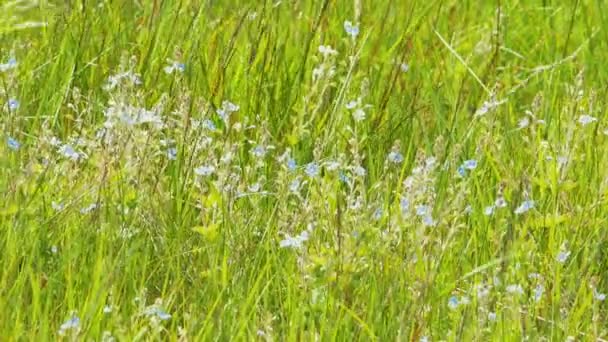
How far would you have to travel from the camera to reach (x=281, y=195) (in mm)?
2777

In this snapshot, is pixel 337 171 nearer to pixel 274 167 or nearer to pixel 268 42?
pixel 274 167

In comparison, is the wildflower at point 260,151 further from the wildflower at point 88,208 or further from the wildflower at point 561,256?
the wildflower at point 561,256

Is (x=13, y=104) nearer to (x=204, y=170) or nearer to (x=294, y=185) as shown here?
(x=204, y=170)

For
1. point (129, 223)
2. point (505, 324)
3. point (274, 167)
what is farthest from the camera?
point (274, 167)

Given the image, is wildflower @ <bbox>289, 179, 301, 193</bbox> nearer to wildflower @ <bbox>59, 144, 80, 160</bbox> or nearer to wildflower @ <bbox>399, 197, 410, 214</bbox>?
wildflower @ <bbox>399, 197, 410, 214</bbox>

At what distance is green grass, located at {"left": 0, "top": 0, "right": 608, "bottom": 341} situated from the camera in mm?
2584

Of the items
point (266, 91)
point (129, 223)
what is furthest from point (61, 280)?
point (266, 91)

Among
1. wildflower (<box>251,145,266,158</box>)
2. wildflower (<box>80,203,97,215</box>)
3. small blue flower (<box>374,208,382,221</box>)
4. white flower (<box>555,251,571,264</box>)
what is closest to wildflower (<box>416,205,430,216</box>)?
small blue flower (<box>374,208,382,221</box>)

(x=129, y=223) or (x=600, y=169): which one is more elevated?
(x=600, y=169)

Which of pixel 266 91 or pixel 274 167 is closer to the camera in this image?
pixel 274 167

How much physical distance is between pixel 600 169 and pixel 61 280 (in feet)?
4.08

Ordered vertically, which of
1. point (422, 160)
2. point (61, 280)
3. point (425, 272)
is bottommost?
point (61, 280)

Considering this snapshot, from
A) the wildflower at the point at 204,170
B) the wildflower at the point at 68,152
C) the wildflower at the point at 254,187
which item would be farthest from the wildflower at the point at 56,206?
the wildflower at the point at 254,187

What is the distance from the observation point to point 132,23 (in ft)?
13.3
